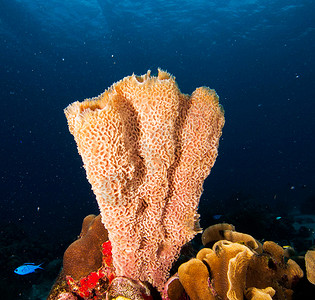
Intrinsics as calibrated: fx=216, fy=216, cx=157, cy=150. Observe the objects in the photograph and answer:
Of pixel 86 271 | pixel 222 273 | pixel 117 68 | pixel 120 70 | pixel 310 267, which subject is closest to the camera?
pixel 222 273

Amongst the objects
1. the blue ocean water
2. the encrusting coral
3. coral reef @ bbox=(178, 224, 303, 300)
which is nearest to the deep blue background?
the blue ocean water

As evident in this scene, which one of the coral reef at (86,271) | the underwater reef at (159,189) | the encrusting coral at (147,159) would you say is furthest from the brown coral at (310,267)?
the coral reef at (86,271)

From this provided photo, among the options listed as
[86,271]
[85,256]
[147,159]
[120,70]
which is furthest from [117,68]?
[147,159]

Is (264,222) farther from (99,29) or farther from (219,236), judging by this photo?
(99,29)

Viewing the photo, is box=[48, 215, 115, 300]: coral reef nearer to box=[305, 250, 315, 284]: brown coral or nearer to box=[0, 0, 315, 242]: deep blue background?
box=[305, 250, 315, 284]: brown coral

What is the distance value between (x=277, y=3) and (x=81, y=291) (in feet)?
127

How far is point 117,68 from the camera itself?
59.3 metres

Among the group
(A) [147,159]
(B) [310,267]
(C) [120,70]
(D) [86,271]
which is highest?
(C) [120,70]

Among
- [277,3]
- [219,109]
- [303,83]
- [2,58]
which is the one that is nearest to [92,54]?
[2,58]

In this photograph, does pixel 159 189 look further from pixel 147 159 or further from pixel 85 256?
pixel 85 256

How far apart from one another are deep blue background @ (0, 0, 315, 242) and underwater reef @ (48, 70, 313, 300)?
1280cm

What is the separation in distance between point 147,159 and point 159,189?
1.29 ft

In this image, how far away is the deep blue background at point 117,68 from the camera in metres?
30.4

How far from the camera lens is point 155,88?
2.16 m
